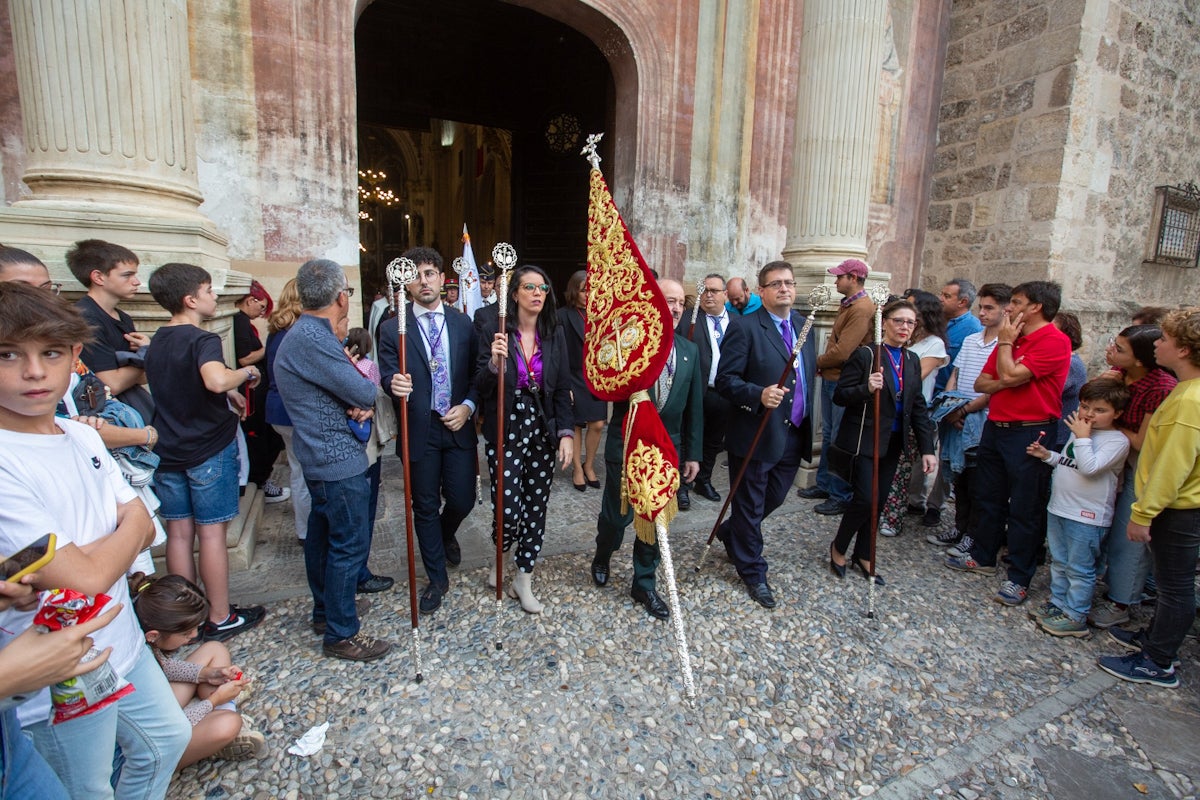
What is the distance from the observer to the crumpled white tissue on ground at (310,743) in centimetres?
229

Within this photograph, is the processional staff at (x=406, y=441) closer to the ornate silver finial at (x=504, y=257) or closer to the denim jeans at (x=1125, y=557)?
the ornate silver finial at (x=504, y=257)

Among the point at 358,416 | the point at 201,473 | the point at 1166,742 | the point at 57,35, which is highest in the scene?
the point at 57,35

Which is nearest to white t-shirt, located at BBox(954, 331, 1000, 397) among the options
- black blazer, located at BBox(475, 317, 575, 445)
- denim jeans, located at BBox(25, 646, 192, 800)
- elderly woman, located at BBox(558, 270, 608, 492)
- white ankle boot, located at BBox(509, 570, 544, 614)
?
elderly woman, located at BBox(558, 270, 608, 492)

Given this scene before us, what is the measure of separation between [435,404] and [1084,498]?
12.0 ft

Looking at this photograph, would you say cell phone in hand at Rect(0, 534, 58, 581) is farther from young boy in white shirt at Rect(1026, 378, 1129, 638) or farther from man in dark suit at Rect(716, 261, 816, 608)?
young boy in white shirt at Rect(1026, 378, 1129, 638)

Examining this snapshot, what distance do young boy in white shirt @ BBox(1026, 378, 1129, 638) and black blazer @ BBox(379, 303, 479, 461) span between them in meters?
3.41

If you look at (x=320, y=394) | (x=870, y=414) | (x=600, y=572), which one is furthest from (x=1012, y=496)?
(x=320, y=394)

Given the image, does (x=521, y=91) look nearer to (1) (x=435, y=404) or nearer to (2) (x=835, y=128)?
(2) (x=835, y=128)

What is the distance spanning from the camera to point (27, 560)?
3.79ft

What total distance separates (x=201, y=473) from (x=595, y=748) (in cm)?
219

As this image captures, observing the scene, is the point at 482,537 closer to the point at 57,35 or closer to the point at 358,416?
the point at 358,416

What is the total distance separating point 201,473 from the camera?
287 centimetres

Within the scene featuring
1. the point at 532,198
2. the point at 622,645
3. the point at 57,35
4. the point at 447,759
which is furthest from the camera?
the point at 532,198

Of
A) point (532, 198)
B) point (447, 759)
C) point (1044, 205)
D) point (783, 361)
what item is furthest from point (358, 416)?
point (1044, 205)
